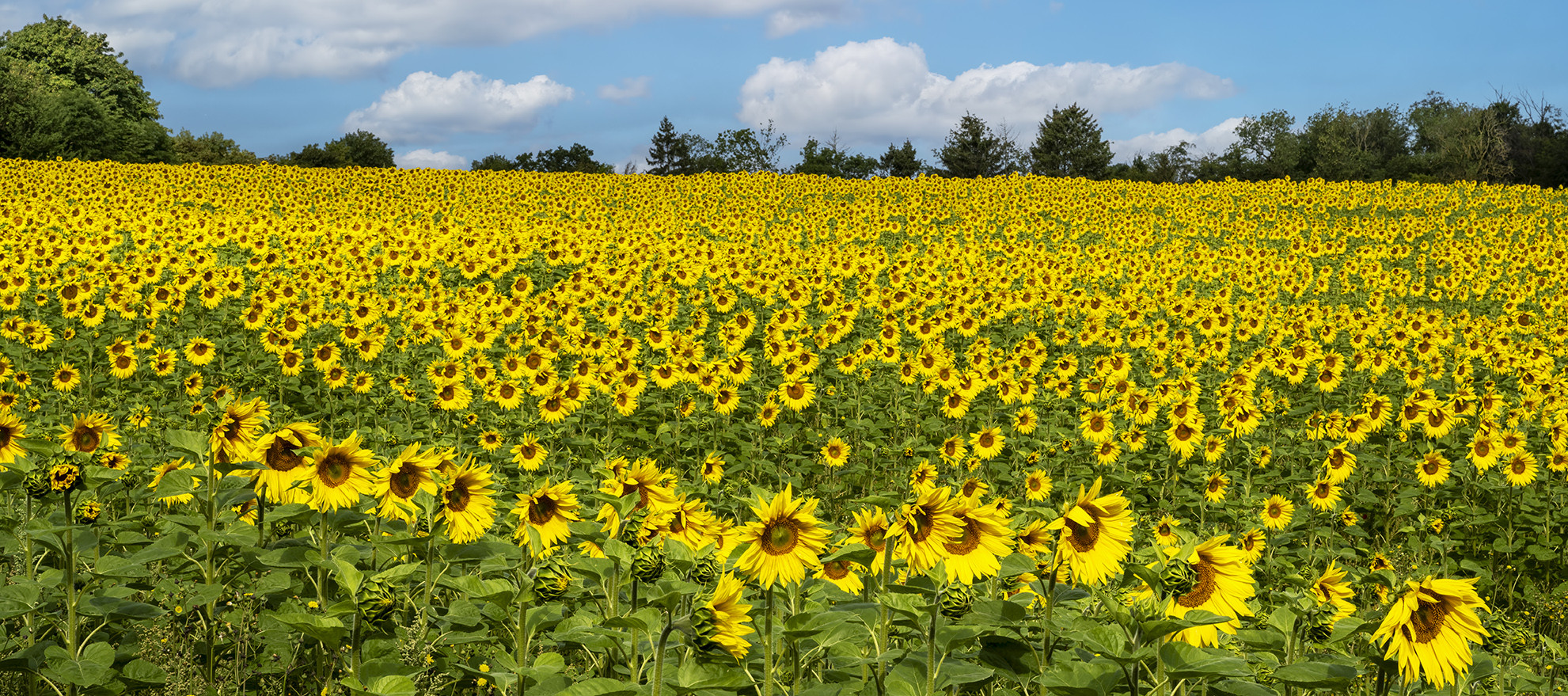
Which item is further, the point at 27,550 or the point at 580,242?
the point at 580,242

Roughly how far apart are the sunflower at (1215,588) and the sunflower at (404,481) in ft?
7.51

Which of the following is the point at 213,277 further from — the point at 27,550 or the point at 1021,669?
the point at 1021,669

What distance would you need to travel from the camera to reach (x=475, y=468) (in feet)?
10.8

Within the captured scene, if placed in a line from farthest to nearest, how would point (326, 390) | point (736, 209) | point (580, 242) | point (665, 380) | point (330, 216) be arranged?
point (736, 209), point (330, 216), point (580, 242), point (326, 390), point (665, 380)

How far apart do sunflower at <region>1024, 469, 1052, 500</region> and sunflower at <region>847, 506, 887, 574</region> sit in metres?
4.22

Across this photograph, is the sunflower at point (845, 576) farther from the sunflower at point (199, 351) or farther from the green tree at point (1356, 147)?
the green tree at point (1356, 147)

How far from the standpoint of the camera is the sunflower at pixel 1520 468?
23.0 feet

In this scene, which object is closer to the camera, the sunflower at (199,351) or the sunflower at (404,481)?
the sunflower at (404,481)

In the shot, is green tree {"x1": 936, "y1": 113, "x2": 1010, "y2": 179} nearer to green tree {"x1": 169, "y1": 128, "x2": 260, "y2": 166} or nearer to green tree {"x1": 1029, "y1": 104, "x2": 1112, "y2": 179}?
green tree {"x1": 1029, "y1": 104, "x2": 1112, "y2": 179}

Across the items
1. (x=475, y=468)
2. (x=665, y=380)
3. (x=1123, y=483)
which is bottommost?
(x=1123, y=483)

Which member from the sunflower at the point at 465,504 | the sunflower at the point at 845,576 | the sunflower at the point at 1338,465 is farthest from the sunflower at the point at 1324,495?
the sunflower at the point at 465,504

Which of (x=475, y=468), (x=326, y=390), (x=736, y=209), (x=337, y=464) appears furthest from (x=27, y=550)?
(x=736, y=209)

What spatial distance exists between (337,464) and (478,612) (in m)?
0.66

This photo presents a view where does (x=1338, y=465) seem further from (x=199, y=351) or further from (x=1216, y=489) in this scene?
(x=199, y=351)
